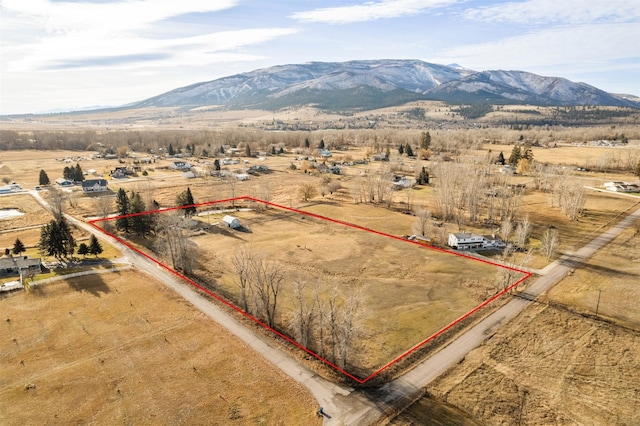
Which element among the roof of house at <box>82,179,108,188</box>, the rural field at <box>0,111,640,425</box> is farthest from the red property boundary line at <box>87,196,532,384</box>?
the roof of house at <box>82,179,108,188</box>

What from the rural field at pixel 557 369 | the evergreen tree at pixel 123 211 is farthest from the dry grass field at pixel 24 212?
the rural field at pixel 557 369

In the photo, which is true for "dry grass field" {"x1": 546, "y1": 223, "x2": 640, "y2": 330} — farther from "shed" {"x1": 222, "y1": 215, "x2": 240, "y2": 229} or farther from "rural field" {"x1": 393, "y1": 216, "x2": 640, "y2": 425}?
"shed" {"x1": 222, "y1": 215, "x2": 240, "y2": 229}

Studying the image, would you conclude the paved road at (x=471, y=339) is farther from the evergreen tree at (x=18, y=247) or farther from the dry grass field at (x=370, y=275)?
the evergreen tree at (x=18, y=247)

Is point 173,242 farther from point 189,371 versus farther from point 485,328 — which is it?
point 485,328

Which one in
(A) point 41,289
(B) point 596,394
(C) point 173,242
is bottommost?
(B) point 596,394

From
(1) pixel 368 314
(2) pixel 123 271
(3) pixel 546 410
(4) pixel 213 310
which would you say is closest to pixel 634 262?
(3) pixel 546 410

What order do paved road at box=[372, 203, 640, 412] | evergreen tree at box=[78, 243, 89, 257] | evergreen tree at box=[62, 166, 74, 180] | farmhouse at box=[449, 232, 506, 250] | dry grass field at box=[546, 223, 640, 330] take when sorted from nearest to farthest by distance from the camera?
1. paved road at box=[372, 203, 640, 412]
2. dry grass field at box=[546, 223, 640, 330]
3. evergreen tree at box=[78, 243, 89, 257]
4. farmhouse at box=[449, 232, 506, 250]
5. evergreen tree at box=[62, 166, 74, 180]
